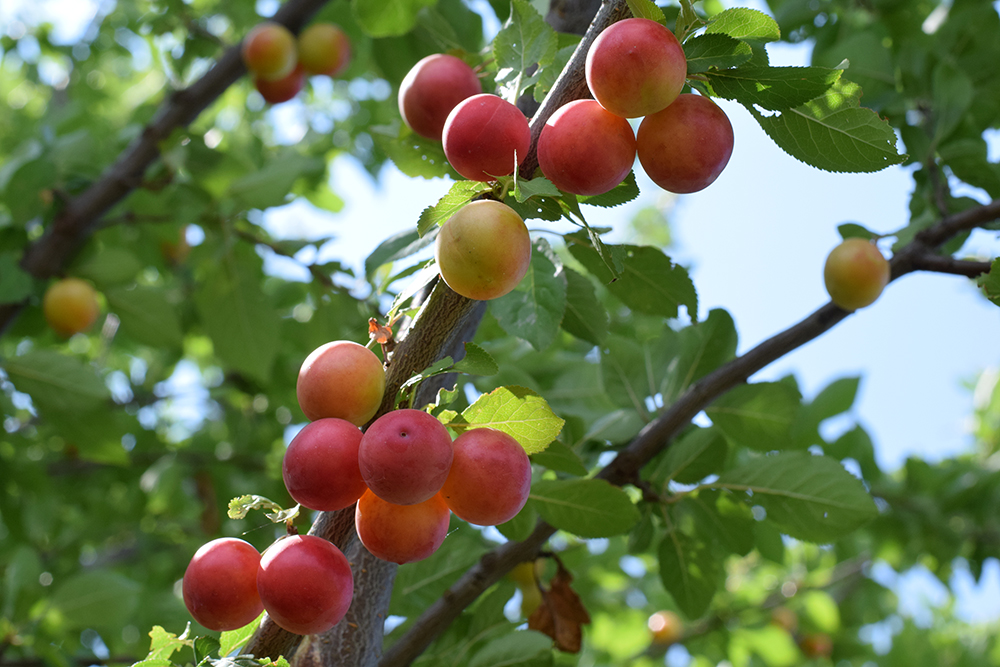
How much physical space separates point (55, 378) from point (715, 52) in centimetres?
→ 214

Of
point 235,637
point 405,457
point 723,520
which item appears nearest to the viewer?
point 405,457

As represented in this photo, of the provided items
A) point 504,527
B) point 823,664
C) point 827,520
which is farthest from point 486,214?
point 823,664

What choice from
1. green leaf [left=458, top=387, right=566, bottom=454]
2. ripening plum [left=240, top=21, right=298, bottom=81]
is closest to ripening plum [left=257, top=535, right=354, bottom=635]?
green leaf [left=458, top=387, right=566, bottom=454]

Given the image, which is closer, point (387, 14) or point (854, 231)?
point (854, 231)

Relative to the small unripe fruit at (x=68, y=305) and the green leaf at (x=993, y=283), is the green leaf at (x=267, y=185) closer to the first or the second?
the small unripe fruit at (x=68, y=305)

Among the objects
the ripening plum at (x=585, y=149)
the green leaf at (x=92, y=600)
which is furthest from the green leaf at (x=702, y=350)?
the green leaf at (x=92, y=600)

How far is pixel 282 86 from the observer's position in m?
2.97

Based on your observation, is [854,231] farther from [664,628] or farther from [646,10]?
[664,628]

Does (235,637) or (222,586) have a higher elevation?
(222,586)

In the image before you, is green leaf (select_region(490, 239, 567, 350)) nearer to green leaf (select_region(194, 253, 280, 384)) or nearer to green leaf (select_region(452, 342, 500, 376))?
green leaf (select_region(452, 342, 500, 376))

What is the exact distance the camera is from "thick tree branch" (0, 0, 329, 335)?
2.41 m

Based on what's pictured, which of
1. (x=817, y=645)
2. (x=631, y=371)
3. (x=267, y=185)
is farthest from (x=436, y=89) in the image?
(x=817, y=645)

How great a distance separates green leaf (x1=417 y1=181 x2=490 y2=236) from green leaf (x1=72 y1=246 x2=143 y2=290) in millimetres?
1937

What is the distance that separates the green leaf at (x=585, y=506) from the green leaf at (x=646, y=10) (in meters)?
0.71
